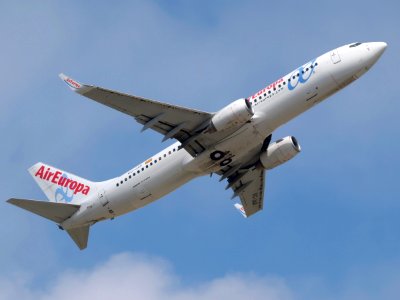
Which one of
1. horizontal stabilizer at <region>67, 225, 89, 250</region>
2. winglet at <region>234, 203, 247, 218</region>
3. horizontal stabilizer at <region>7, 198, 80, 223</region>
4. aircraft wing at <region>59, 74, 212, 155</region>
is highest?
aircraft wing at <region>59, 74, 212, 155</region>

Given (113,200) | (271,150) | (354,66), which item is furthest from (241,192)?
(354,66)

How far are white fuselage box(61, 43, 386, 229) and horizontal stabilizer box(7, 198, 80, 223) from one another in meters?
2.89

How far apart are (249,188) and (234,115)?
1358 centimetres

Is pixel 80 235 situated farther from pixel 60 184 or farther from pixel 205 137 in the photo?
pixel 205 137

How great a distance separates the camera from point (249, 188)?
69812 mm

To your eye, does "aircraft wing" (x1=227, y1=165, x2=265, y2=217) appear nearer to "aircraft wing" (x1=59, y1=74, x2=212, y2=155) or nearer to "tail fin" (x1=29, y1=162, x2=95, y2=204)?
"aircraft wing" (x1=59, y1=74, x2=212, y2=155)

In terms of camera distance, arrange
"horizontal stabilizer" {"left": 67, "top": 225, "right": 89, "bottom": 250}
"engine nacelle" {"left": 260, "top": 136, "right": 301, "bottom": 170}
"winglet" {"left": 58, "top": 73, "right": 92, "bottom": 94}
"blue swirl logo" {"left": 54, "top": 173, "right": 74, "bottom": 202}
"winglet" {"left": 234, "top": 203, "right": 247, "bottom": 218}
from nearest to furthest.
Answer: "winglet" {"left": 58, "top": 73, "right": 92, "bottom": 94}, "engine nacelle" {"left": 260, "top": 136, "right": 301, "bottom": 170}, "horizontal stabilizer" {"left": 67, "top": 225, "right": 89, "bottom": 250}, "blue swirl logo" {"left": 54, "top": 173, "right": 74, "bottom": 202}, "winglet" {"left": 234, "top": 203, "right": 247, "bottom": 218}

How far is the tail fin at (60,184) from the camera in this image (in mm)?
66500

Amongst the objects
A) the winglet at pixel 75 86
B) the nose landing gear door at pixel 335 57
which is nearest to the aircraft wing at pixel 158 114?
the winglet at pixel 75 86

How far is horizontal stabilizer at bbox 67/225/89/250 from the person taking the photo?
6575cm

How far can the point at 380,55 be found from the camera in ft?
194

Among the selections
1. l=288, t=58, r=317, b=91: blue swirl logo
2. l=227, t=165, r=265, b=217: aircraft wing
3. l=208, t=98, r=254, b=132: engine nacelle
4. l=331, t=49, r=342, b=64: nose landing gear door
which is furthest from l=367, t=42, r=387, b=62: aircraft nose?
l=227, t=165, r=265, b=217: aircraft wing

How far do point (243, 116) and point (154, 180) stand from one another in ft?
28.3

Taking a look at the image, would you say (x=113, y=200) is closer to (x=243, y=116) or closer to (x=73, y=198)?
(x=73, y=198)
